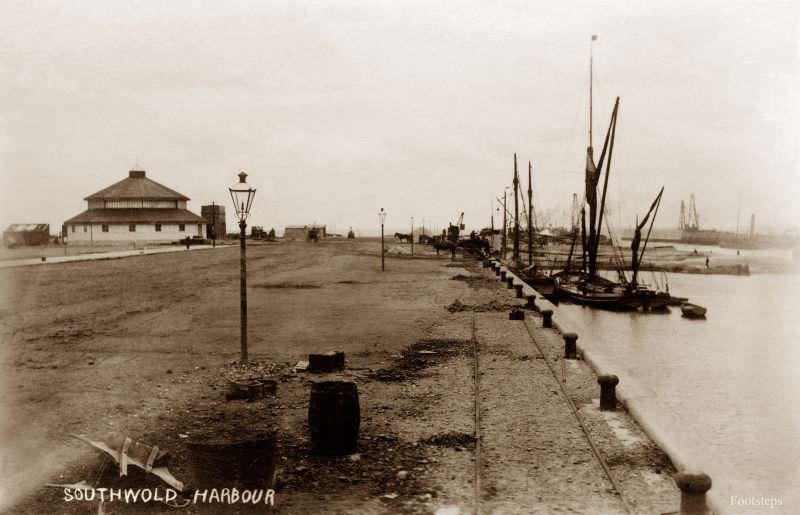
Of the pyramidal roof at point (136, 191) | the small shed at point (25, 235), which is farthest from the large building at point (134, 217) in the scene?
the small shed at point (25, 235)

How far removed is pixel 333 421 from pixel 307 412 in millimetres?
1881

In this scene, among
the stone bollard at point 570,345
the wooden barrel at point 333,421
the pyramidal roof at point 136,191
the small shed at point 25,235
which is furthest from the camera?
the pyramidal roof at point 136,191

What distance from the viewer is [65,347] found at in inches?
583

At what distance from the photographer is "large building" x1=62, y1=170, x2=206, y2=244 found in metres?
71.4

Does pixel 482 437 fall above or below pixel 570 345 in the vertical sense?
below

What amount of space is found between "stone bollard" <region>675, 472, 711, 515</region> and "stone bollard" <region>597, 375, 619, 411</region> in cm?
420

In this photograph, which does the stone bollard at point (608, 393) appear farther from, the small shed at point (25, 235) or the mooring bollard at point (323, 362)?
the small shed at point (25, 235)

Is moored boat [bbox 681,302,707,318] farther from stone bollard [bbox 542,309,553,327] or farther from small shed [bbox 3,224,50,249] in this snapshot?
small shed [bbox 3,224,50,249]

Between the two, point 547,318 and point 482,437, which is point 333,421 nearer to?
point 482,437

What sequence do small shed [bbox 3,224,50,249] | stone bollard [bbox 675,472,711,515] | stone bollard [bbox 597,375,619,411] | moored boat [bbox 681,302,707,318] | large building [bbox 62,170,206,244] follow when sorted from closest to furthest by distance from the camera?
stone bollard [bbox 675,472,711,515] < stone bollard [bbox 597,375,619,411] < moored boat [bbox 681,302,707,318] < small shed [bbox 3,224,50,249] < large building [bbox 62,170,206,244]

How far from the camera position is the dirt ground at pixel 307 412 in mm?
6762

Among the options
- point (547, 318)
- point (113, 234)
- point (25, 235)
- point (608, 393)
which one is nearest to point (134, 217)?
point (113, 234)

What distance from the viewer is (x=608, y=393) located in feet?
34.3

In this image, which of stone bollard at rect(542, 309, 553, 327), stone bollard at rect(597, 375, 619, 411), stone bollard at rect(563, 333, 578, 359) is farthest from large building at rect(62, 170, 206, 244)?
stone bollard at rect(597, 375, 619, 411)
